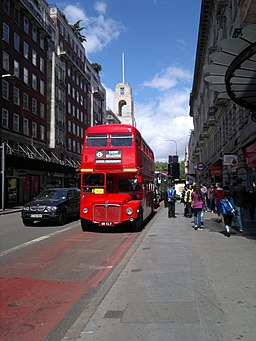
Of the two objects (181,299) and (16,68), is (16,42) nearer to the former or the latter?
(16,68)

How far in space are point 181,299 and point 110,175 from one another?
923 cm

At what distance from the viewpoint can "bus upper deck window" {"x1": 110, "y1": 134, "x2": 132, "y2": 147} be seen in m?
14.2

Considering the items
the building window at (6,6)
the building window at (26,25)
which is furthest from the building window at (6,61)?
the building window at (26,25)

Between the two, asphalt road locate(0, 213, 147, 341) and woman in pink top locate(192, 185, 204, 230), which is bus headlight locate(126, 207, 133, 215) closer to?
asphalt road locate(0, 213, 147, 341)

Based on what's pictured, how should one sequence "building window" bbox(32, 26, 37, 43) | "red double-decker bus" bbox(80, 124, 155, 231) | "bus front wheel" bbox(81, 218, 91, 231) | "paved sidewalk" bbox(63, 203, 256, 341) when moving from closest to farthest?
"paved sidewalk" bbox(63, 203, 256, 341) → "red double-decker bus" bbox(80, 124, 155, 231) → "bus front wheel" bbox(81, 218, 91, 231) → "building window" bbox(32, 26, 37, 43)

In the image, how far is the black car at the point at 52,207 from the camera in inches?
633

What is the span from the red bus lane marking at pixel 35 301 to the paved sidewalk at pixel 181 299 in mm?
526

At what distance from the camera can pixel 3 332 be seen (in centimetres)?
442

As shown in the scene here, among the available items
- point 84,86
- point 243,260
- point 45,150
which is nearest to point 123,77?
point 84,86

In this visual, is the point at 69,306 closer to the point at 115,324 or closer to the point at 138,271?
the point at 115,324

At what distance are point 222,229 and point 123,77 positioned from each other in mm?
116935

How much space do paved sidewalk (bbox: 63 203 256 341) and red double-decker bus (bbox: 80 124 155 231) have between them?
4.42m

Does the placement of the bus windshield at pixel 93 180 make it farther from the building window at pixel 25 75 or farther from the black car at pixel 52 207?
the building window at pixel 25 75

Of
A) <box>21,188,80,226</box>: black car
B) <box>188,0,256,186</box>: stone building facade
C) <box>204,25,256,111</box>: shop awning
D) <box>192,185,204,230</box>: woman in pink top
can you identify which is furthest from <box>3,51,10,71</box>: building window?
<box>204,25,256,111</box>: shop awning
